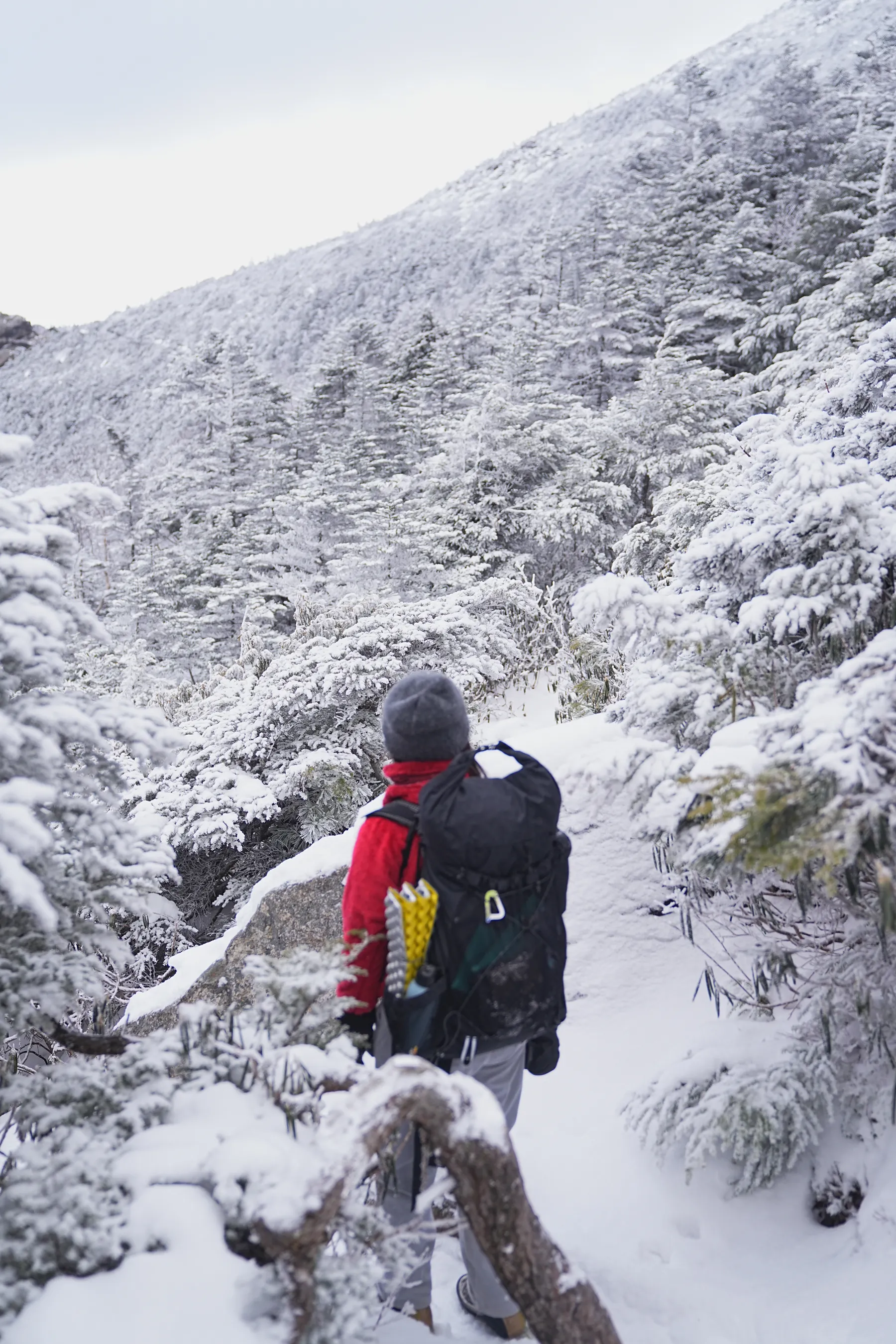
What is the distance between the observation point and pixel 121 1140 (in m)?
1.90

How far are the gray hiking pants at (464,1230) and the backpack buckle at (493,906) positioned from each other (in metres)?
0.47

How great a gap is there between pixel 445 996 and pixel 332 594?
1131 cm

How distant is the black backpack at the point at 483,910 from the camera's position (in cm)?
196

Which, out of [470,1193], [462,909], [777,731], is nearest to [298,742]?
[462,909]

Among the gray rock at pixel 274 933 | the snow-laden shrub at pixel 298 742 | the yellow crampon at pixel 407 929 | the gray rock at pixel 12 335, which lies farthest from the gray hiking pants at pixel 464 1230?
the gray rock at pixel 12 335

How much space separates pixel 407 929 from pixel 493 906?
0.24 meters

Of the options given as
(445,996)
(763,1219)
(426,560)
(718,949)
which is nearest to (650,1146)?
(763,1219)

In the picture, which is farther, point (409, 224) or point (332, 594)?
point (409, 224)

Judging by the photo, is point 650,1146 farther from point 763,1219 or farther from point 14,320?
point 14,320

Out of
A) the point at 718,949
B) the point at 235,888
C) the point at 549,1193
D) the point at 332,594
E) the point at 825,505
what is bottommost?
the point at 235,888

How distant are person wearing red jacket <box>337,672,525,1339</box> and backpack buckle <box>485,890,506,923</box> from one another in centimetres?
24

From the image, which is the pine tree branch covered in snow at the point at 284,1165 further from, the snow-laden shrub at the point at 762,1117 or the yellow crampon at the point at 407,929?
the snow-laden shrub at the point at 762,1117

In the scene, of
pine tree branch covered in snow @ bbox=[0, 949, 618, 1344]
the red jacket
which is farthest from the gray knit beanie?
pine tree branch covered in snow @ bbox=[0, 949, 618, 1344]

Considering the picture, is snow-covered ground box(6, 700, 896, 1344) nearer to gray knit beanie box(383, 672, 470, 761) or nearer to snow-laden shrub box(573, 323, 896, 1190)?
snow-laden shrub box(573, 323, 896, 1190)
